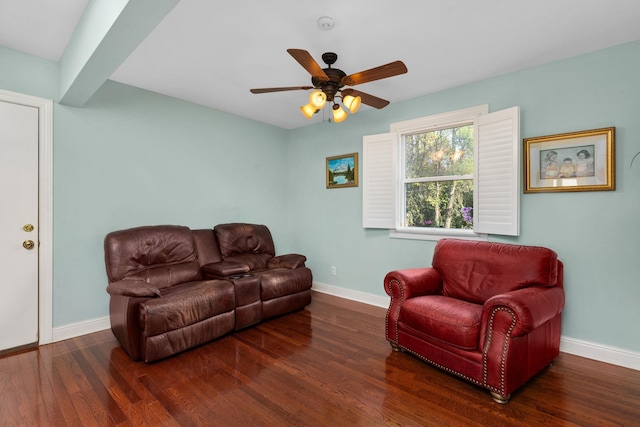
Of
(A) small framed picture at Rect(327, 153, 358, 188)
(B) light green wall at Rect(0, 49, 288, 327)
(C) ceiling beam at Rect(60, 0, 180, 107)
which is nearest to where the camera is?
(C) ceiling beam at Rect(60, 0, 180, 107)

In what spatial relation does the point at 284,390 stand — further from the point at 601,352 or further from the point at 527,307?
the point at 601,352

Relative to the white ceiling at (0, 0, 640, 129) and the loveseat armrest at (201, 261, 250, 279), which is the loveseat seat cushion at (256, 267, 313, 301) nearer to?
the loveseat armrest at (201, 261, 250, 279)

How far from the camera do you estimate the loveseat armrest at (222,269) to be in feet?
10.7

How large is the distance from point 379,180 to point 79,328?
3515 millimetres

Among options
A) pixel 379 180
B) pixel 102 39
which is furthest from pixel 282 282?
pixel 102 39

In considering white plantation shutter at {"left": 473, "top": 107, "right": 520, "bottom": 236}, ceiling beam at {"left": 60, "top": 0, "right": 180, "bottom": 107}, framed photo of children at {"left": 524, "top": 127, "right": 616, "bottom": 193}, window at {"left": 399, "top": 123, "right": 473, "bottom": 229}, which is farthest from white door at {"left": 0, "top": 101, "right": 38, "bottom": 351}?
framed photo of children at {"left": 524, "top": 127, "right": 616, "bottom": 193}

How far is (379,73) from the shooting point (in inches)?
84.3

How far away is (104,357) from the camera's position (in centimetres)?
251

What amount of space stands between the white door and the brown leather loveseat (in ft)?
2.03

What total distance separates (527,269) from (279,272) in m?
2.40

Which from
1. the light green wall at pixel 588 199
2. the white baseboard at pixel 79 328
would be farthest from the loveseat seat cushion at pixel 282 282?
the white baseboard at pixel 79 328

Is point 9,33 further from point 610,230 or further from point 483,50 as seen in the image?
point 610,230

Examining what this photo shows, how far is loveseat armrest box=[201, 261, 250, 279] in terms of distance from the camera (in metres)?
3.26

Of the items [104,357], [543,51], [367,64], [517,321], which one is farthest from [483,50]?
[104,357]
